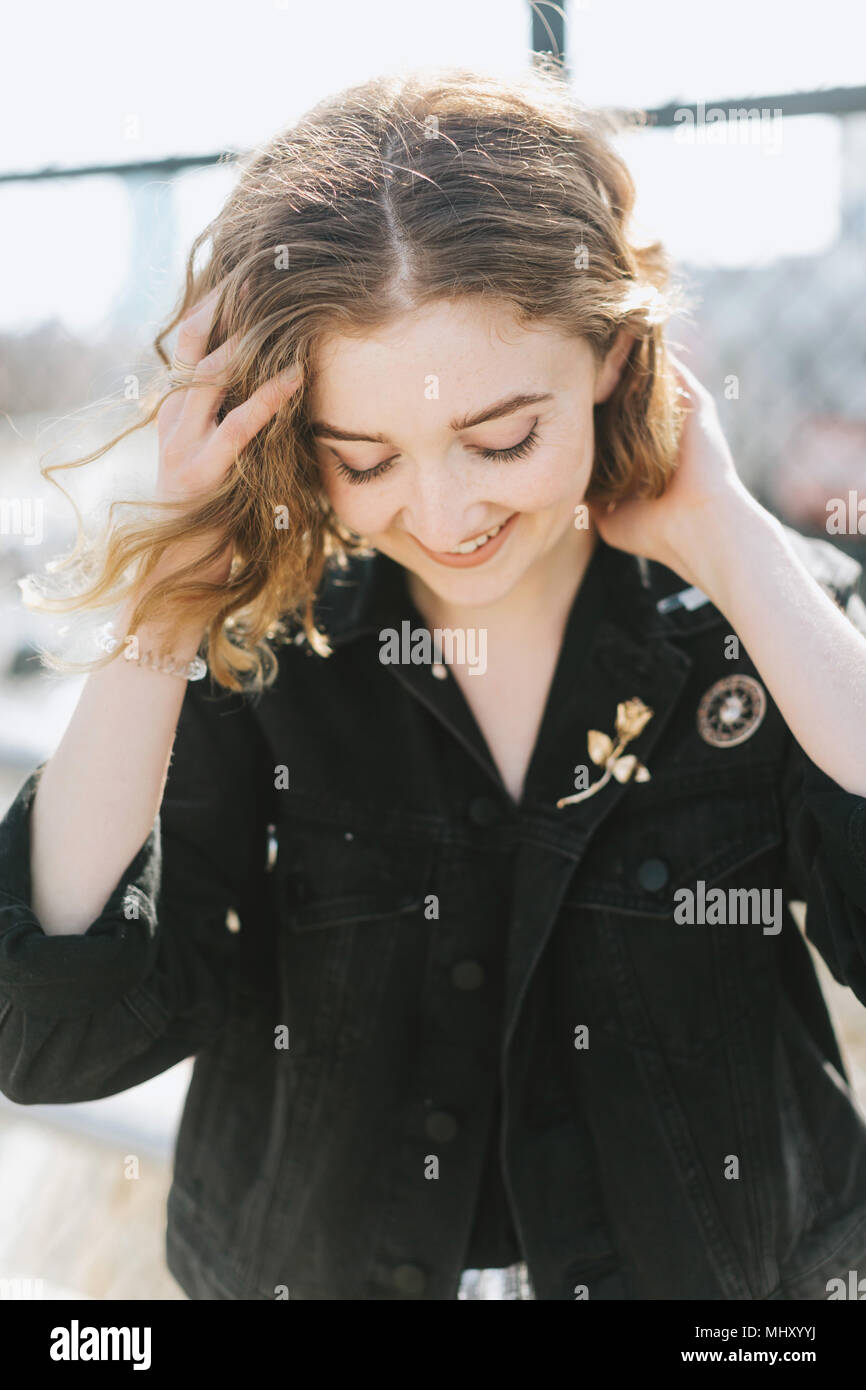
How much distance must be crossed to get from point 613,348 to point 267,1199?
4.21ft

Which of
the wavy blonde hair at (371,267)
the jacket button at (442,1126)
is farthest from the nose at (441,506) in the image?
the jacket button at (442,1126)

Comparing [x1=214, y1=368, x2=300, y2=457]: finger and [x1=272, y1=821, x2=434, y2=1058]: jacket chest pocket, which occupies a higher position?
[x1=214, y1=368, x2=300, y2=457]: finger

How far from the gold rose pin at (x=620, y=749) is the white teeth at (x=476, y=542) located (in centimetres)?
32

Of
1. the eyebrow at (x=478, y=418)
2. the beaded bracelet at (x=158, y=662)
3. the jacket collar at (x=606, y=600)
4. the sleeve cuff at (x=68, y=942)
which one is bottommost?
the sleeve cuff at (x=68, y=942)

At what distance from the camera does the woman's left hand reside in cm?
144

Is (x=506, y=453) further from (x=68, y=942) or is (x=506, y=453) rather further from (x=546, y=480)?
(x=68, y=942)

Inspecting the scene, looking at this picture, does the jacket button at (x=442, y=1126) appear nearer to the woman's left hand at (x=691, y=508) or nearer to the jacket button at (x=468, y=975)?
the jacket button at (x=468, y=975)

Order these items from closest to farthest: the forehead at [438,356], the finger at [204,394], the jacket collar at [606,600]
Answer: the forehead at [438,356]
the finger at [204,394]
the jacket collar at [606,600]

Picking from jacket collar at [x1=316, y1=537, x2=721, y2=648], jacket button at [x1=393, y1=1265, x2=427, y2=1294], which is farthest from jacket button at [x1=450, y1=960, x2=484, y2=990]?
jacket collar at [x1=316, y1=537, x2=721, y2=648]

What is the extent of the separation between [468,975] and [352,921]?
0.18 meters

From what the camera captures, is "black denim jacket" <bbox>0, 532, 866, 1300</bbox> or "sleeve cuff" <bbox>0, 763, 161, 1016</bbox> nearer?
"sleeve cuff" <bbox>0, 763, 161, 1016</bbox>

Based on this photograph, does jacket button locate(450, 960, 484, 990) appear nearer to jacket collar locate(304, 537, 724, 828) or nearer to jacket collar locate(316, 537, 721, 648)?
jacket collar locate(304, 537, 724, 828)

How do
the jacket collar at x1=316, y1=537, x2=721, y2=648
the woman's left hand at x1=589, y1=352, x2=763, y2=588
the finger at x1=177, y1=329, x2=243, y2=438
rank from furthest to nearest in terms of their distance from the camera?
the jacket collar at x1=316, y1=537, x2=721, y2=648
the woman's left hand at x1=589, y1=352, x2=763, y2=588
the finger at x1=177, y1=329, x2=243, y2=438

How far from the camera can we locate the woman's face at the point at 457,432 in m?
1.22
